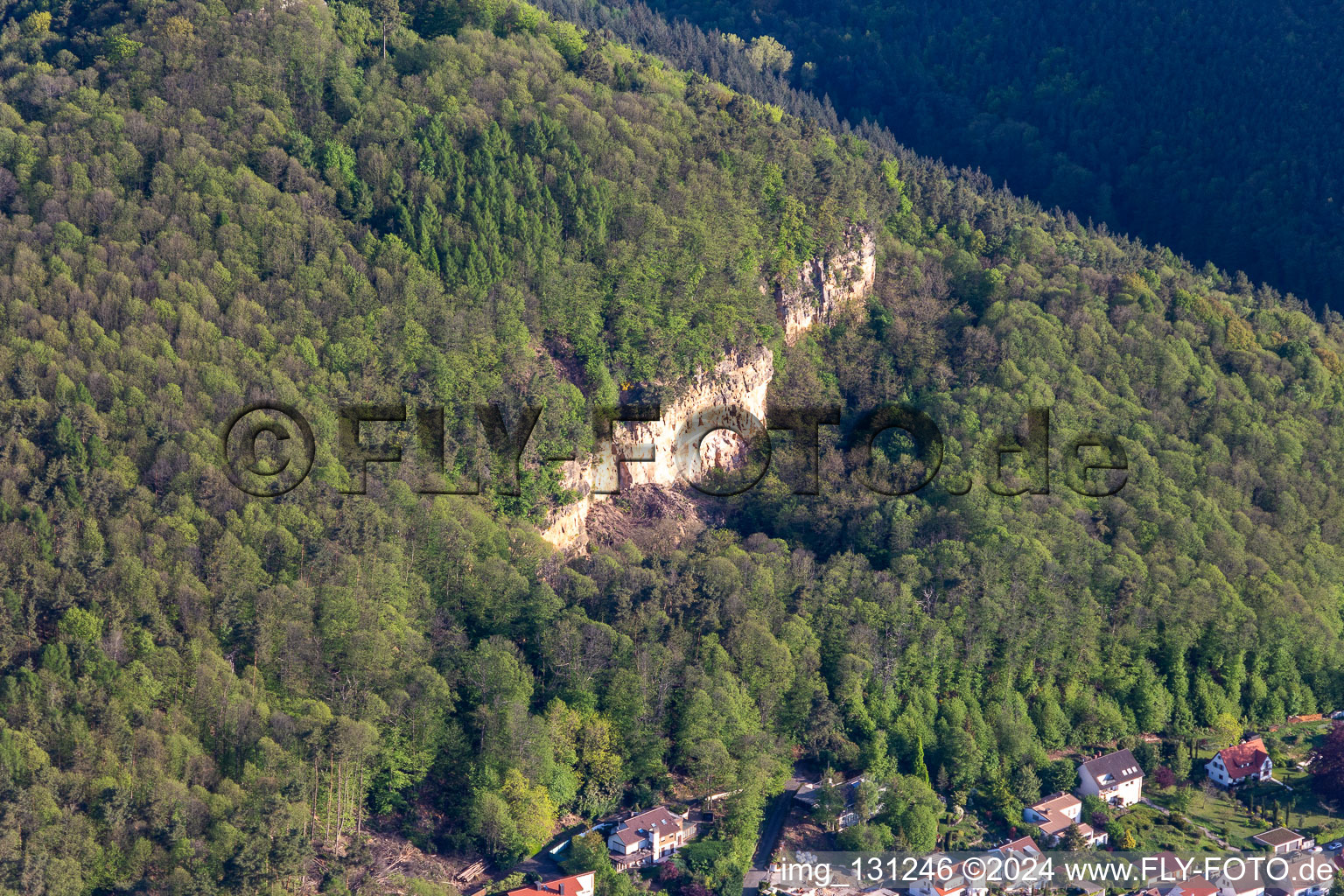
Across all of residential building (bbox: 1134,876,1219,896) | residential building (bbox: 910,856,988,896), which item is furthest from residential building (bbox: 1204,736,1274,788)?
residential building (bbox: 910,856,988,896)

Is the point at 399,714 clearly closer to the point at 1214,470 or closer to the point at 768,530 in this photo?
the point at 768,530

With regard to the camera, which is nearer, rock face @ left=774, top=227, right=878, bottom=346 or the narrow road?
the narrow road

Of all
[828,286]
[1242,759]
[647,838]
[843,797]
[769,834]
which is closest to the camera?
[647,838]

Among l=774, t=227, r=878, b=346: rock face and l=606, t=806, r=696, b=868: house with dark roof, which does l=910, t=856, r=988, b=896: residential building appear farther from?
l=774, t=227, r=878, b=346: rock face

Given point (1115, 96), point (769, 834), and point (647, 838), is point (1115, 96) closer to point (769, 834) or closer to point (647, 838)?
point (769, 834)

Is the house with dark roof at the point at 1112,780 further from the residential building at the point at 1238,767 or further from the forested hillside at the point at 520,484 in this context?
the residential building at the point at 1238,767

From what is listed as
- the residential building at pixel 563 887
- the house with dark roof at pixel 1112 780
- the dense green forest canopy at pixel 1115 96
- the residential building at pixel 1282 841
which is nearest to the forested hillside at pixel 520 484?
the house with dark roof at pixel 1112 780

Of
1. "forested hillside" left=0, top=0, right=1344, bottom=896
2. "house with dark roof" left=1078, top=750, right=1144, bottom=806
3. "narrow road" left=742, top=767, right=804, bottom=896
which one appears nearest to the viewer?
"forested hillside" left=0, top=0, right=1344, bottom=896

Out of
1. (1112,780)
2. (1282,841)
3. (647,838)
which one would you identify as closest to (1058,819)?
(1112,780)
